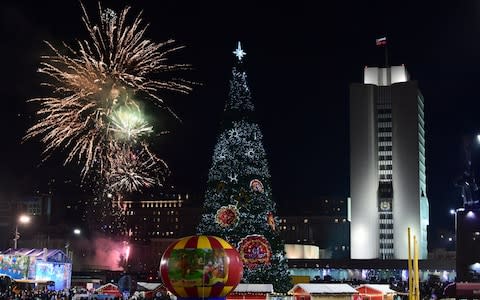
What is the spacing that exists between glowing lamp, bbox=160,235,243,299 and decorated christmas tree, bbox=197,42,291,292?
17817 millimetres

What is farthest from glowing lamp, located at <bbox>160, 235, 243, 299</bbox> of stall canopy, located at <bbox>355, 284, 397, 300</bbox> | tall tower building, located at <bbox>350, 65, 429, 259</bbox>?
tall tower building, located at <bbox>350, 65, 429, 259</bbox>

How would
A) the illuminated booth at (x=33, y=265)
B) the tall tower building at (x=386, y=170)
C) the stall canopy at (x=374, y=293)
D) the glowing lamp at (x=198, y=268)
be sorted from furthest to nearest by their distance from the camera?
1. the tall tower building at (x=386, y=170)
2. the illuminated booth at (x=33, y=265)
3. the stall canopy at (x=374, y=293)
4. the glowing lamp at (x=198, y=268)

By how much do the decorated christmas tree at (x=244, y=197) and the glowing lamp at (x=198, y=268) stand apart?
58.5 feet

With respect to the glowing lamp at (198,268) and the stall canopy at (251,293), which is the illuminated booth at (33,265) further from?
the glowing lamp at (198,268)

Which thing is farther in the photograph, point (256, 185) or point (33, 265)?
point (33, 265)

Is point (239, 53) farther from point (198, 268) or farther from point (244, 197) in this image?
point (198, 268)

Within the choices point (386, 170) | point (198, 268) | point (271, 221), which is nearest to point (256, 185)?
point (271, 221)

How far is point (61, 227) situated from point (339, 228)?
226 ft

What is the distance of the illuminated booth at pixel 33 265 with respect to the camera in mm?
48812

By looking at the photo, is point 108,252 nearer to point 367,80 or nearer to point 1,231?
point 1,231

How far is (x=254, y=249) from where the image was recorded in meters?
42.8

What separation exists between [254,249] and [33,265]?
17404mm

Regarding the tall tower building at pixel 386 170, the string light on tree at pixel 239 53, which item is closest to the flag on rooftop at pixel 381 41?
the tall tower building at pixel 386 170

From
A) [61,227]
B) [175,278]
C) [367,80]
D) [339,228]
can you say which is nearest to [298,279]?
[175,278]
